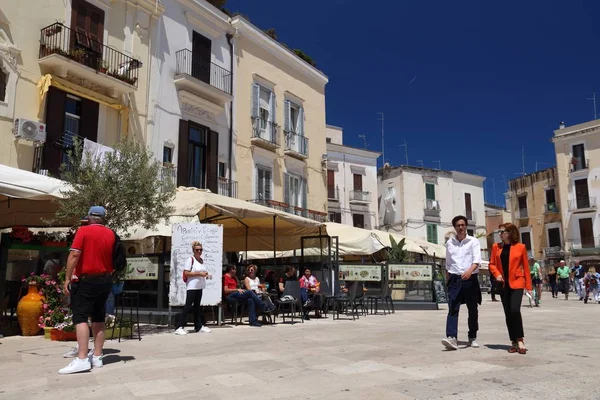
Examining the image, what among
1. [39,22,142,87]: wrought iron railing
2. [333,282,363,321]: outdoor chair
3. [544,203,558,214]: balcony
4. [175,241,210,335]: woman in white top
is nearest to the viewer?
→ [175,241,210,335]: woman in white top

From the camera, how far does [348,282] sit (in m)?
15.9

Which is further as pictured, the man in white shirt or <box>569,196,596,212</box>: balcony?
<box>569,196,596,212</box>: balcony

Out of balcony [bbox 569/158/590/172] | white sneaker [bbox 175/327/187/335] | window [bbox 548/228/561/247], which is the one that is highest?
balcony [bbox 569/158/590/172]

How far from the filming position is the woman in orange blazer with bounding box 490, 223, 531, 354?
6.27 meters

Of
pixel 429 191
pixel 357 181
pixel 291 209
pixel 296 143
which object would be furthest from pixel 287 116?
pixel 429 191

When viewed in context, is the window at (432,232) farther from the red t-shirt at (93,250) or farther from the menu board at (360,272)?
the red t-shirt at (93,250)

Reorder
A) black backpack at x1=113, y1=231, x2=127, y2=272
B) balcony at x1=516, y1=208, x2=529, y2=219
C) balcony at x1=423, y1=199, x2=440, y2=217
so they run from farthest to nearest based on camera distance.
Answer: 1. balcony at x1=516, y1=208, x2=529, y2=219
2. balcony at x1=423, y1=199, x2=440, y2=217
3. black backpack at x1=113, y1=231, x2=127, y2=272

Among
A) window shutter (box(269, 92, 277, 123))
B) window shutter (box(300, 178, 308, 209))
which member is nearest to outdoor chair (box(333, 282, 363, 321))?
window shutter (box(300, 178, 308, 209))

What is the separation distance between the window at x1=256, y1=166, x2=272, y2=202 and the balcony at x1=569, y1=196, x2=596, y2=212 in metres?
31.7

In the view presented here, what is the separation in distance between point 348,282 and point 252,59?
35.8 ft

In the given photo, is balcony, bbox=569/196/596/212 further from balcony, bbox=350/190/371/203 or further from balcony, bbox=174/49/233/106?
balcony, bbox=174/49/233/106

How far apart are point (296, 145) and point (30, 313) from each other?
16694 millimetres

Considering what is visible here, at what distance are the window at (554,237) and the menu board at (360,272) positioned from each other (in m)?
34.8

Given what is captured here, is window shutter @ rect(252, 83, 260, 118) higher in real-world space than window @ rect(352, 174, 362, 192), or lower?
higher
